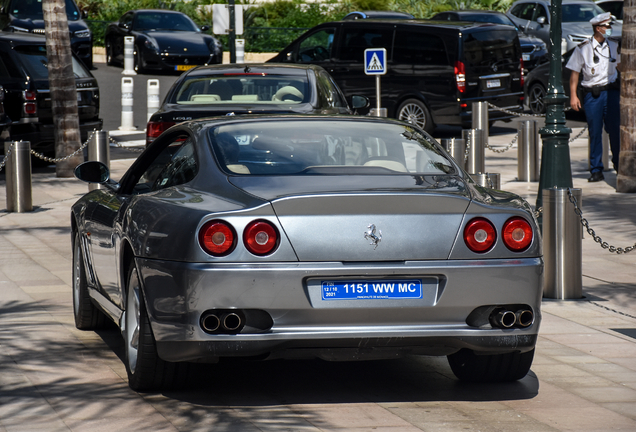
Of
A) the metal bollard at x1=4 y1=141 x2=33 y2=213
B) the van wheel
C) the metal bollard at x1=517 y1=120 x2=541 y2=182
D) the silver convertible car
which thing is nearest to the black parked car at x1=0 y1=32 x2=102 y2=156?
the metal bollard at x1=4 y1=141 x2=33 y2=213

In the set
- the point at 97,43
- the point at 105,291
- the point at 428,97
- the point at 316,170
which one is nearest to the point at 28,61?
the point at 428,97

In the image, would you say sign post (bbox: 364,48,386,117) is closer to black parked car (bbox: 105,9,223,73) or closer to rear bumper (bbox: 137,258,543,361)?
black parked car (bbox: 105,9,223,73)

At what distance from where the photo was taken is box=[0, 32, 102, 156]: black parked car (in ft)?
53.7

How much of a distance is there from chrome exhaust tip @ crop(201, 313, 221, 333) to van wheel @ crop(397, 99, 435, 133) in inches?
597

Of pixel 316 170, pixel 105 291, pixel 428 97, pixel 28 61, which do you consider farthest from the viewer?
pixel 428 97

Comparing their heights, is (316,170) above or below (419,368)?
above

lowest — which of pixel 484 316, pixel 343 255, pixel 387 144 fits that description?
pixel 484 316

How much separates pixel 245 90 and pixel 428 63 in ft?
26.6

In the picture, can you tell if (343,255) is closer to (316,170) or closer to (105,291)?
(316,170)

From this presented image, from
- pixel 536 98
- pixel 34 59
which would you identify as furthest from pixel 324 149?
pixel 536 98

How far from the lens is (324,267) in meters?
4.96

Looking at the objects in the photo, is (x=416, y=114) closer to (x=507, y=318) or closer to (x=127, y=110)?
(x=127, y=110)

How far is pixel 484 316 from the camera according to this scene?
5203 millimetres

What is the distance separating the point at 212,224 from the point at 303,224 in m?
0.41
